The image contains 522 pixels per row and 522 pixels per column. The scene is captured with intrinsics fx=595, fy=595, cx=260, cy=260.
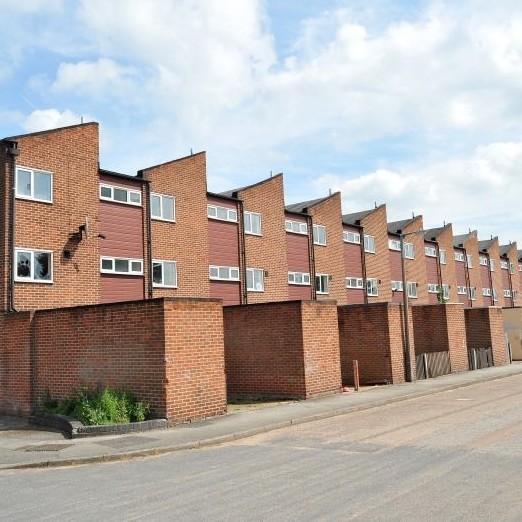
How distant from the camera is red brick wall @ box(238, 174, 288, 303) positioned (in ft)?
92.2

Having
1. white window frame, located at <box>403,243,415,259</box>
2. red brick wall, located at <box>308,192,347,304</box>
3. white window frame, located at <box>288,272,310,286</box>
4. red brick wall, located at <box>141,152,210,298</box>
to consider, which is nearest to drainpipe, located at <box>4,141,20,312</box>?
red brick wall, located at <box>141,152,210,298</box>

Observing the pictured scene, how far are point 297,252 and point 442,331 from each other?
8.29 m

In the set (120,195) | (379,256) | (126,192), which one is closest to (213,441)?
(120,195)

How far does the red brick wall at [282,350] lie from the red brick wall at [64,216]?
5107mm

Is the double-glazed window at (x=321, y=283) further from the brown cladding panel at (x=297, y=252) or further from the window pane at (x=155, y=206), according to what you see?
the window pane at (x=155, y=206)

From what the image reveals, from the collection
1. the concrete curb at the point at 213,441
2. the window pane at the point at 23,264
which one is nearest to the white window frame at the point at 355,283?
the concrete curb at the point at 213,441

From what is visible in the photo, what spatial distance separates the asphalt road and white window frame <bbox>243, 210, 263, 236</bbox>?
16.6m

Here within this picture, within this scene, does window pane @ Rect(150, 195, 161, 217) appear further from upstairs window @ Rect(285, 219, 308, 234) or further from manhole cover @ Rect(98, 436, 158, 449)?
manhole cover @ Rect(98, 436, 158, 449)

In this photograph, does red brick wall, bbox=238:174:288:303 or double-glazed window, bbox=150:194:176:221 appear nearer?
double-glazed window, bbox=150:194:176:221

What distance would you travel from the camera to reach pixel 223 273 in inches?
1045

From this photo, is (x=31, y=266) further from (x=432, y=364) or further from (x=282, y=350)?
(x=432, y=364)

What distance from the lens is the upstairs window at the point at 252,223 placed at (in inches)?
1105

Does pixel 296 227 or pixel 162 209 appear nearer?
pixel 162 209

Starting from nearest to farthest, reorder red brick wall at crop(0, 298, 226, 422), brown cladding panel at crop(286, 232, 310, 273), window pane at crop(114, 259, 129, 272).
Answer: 1. red brick wall at crop(0, 298, 226, 422)
2. window pane at crop(114, 259, 129, 272)
3. brown cladding panel at crop(286, 232, 310, 273)
